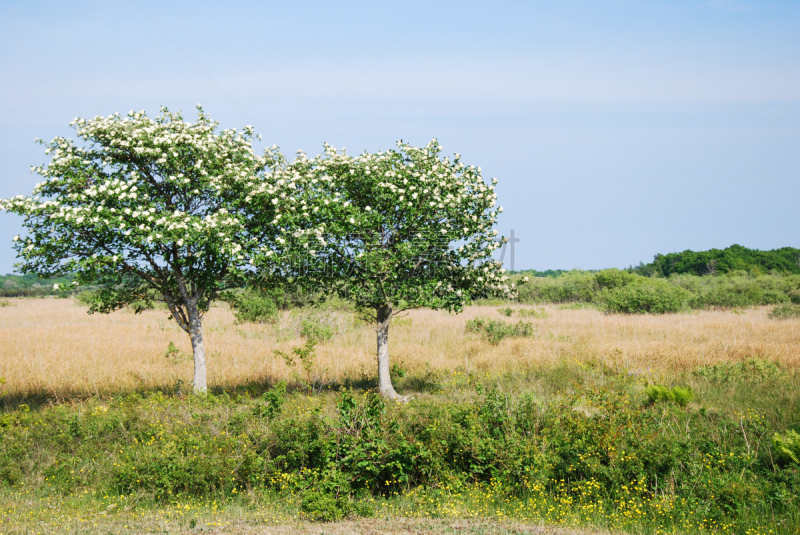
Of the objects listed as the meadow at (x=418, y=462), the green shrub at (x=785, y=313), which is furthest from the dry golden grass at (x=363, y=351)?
the green shrub at (x=785, y=313)

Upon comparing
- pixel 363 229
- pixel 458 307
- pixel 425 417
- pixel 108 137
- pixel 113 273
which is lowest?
pixel 425 417

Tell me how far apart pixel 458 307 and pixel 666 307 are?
26596mm

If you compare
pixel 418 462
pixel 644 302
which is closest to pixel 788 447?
pixel 418 462

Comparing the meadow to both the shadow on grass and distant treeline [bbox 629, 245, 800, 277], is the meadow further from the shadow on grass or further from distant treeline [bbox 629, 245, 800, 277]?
distant treeline [bbox 629, 245, 800, 277]

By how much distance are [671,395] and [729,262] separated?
266 ft

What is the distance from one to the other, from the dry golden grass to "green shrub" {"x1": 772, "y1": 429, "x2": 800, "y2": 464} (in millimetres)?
5775

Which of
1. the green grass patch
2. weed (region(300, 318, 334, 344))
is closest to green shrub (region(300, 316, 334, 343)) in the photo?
weed (region(300, 318, 334, 344))

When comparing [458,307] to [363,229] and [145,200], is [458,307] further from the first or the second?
[145,200]

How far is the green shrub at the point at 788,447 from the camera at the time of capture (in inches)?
337

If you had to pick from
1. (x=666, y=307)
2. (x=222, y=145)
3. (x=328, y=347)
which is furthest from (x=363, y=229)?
(x=666, y=307)

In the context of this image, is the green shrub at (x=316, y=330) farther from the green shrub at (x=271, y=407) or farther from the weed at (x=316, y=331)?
the green shrub at (x=271, y=407)

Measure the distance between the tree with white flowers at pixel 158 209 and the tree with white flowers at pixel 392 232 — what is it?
829 millimetres

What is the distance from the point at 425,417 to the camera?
9.64 metres

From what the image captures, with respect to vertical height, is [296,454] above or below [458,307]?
below
